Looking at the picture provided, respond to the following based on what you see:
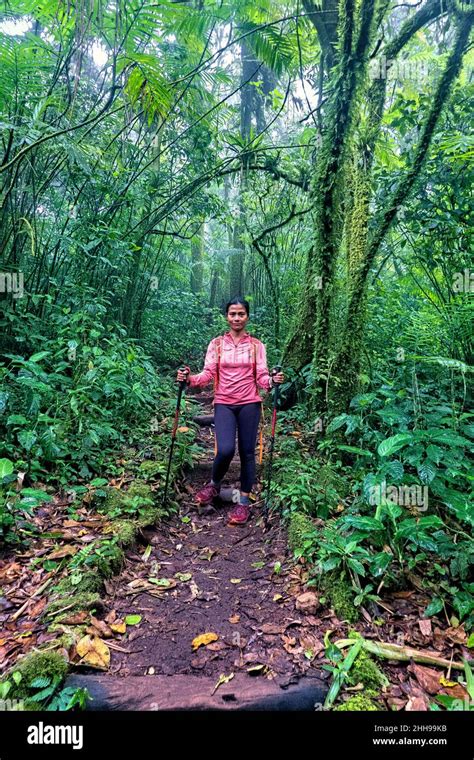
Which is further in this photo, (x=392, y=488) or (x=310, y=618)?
(x=392, y=488)

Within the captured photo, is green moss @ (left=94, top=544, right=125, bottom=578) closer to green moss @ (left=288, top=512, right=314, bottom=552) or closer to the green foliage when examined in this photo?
the green foliage

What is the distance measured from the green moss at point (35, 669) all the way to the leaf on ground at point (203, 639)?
721 mm

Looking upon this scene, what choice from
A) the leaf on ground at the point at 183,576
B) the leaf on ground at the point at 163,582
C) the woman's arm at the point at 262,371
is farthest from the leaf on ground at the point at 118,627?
the woman's arm at the point at 262,371

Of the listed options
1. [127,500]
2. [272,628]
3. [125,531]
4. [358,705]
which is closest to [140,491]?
[127,500]

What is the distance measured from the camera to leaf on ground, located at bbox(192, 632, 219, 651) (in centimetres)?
229

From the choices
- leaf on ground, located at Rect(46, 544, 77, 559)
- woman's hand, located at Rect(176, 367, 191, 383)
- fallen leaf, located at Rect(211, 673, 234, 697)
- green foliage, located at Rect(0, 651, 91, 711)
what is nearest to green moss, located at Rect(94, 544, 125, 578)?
leaf on ground, located at Rect(46, 544, 77, 559)

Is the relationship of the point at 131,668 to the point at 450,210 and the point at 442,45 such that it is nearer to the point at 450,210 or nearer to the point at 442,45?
the point at 450,210

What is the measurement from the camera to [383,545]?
2.63m

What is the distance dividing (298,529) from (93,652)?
5.36ft

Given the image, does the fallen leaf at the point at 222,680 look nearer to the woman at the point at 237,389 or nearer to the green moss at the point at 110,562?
the green moss at the point at 110,562

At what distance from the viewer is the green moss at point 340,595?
2.32 metres
